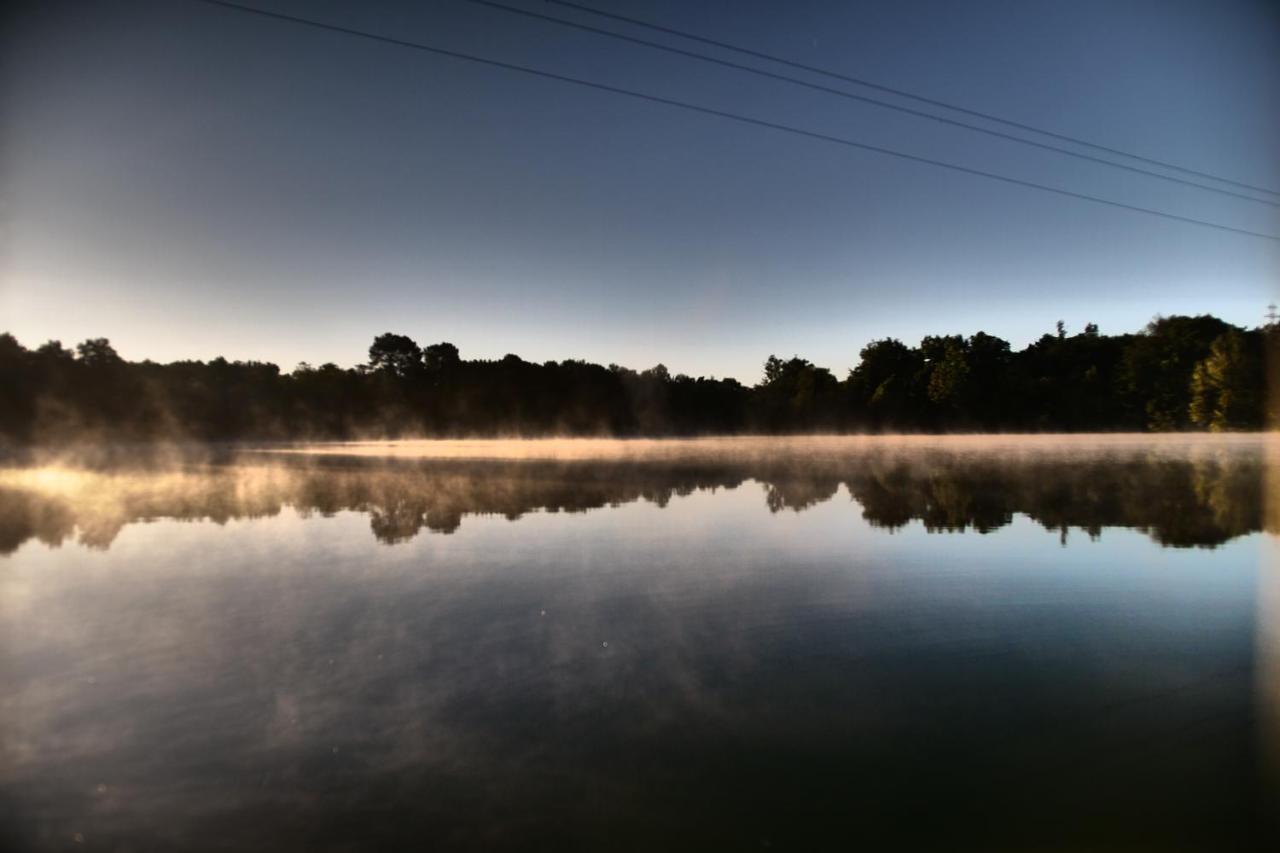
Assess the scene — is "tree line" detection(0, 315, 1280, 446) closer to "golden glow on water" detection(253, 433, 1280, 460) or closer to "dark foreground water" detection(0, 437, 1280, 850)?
"golden glow on water" detection(253, 433, 1280, 460)

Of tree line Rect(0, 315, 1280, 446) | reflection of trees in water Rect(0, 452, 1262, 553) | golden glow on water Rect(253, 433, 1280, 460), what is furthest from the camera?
tree line Rect(0, 315, 1280, 446)

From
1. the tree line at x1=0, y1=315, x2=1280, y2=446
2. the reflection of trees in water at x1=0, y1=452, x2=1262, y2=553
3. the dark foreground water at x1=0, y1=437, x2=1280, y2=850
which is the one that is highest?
the tree line at x1=0, y1=315, x2=1280, y2=446

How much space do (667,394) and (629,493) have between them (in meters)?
78.1

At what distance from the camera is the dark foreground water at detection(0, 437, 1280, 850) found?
418cm

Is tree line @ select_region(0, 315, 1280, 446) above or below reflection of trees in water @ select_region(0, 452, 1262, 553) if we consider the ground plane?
above

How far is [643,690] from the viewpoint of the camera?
5.99 metres

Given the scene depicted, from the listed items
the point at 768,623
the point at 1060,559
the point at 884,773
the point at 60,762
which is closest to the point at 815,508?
the point at 1060,559

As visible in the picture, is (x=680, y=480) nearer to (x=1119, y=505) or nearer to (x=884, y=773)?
(x=1119, y=505)

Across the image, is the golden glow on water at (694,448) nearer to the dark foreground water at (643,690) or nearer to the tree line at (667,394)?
the tree line at (667,394)

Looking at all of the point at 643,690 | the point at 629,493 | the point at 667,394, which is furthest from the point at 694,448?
the point at 643,690

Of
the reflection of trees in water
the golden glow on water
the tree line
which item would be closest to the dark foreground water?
the reflection of trees in water

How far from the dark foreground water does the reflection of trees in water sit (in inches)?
54.4

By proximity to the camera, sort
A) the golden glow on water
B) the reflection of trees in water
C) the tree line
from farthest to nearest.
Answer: the tree line → the golden glow on water → the reflection of trees in water

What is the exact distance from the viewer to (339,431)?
8125 centimetres
